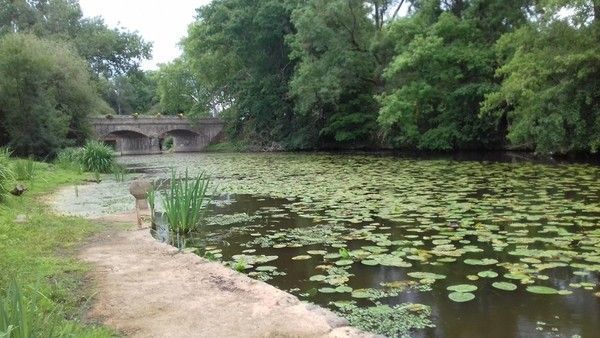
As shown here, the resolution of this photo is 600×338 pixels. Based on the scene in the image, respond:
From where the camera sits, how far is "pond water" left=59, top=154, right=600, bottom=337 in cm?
382

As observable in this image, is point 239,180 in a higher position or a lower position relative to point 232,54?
lower

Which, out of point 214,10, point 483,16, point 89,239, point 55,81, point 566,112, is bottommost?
point 89,239

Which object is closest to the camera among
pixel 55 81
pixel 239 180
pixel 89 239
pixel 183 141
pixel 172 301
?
pixel 172 301

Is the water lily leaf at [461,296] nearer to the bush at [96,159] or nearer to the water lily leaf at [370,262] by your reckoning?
the water lily leaf at [370,262]

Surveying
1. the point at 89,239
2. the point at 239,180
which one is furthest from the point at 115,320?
the point at 239,180

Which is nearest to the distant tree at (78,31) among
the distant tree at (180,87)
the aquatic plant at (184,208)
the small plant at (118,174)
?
the distant tree at (180,87)

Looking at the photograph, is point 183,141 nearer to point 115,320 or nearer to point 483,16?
point 483,16

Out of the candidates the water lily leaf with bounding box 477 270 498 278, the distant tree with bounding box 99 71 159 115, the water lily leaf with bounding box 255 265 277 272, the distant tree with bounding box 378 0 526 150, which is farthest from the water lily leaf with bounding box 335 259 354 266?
the distant tree with bounding box 99 71 159 115

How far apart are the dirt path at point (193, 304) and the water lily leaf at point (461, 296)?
115cm

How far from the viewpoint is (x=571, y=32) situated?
49.9 ft

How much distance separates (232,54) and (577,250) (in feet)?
109

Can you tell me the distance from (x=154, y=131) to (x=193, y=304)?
142 feet

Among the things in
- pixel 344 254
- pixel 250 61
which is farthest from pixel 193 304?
pixel 250 61

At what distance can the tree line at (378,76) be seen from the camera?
1547cm
